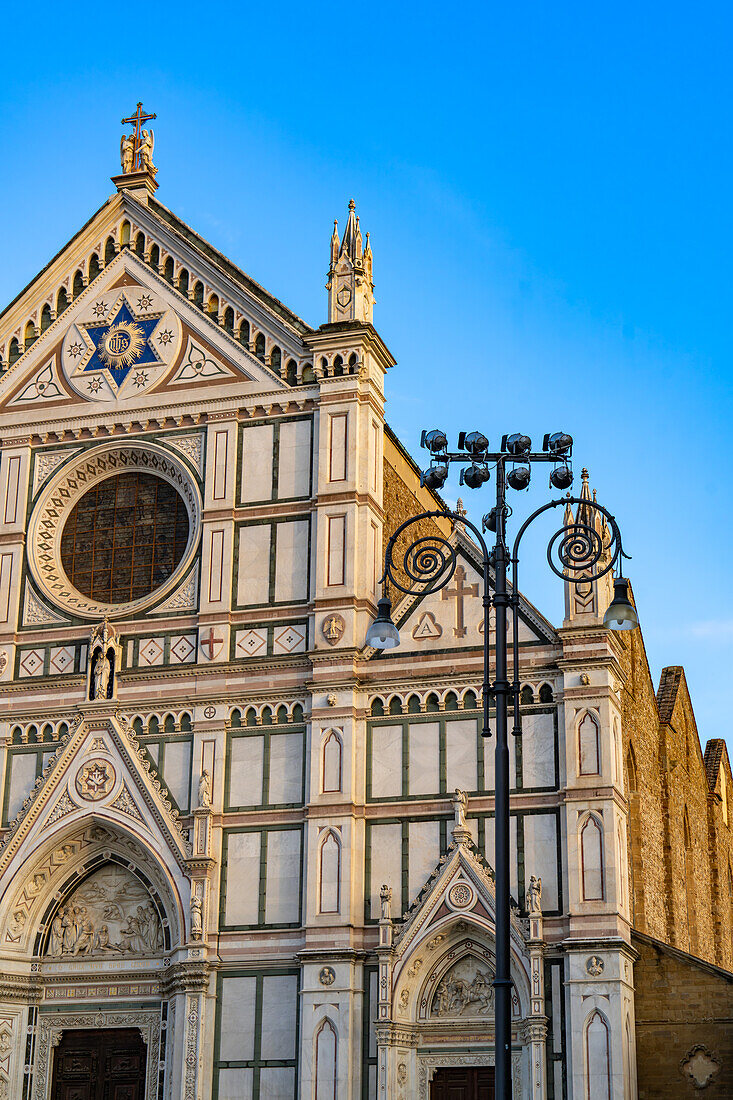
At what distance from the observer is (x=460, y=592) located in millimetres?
27828

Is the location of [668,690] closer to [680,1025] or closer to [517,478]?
[680,1025]

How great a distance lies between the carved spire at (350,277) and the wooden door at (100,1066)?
14.1 meters

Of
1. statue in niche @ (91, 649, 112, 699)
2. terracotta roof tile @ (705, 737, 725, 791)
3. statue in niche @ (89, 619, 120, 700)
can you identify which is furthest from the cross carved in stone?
terracotta roof tile @ (705, 737, 725, 791)

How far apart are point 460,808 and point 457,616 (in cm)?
360

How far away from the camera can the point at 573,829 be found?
82.5ft

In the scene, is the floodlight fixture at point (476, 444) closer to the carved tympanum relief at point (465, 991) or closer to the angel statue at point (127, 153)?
the carved tympanum relief at point (465, 991)

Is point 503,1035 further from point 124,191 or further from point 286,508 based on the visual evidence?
point 124,191

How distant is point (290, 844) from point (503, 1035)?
1210 centimetres

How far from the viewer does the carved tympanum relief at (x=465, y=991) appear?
25406 mm

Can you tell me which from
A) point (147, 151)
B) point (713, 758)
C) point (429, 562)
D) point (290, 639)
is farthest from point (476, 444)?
point (713, 758)

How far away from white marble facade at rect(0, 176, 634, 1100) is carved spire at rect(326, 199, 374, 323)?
0.08m

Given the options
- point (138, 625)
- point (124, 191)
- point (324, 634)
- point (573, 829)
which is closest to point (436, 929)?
point (573, 829)

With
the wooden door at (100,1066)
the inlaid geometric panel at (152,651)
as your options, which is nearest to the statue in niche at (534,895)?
the wooden door at (100,1066)

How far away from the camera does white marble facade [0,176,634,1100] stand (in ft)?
82.9
